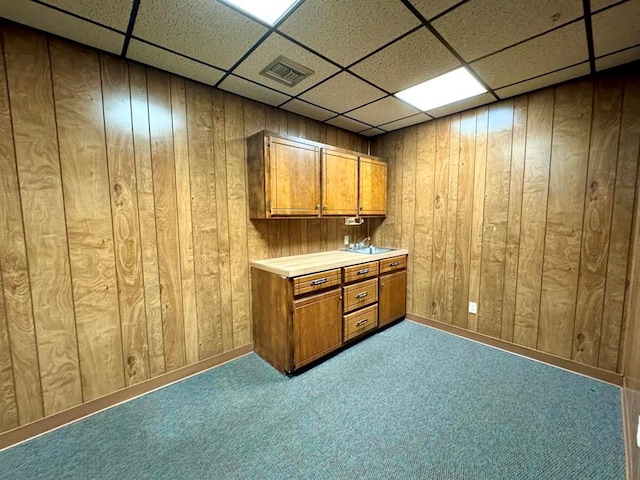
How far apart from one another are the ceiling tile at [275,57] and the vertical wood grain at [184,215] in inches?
20.9

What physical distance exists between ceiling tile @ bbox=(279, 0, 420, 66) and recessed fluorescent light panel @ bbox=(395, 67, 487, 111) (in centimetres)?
75

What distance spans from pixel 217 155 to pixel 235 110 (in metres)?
0.47

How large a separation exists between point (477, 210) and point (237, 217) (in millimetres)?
2456

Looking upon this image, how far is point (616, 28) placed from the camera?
1.58 m

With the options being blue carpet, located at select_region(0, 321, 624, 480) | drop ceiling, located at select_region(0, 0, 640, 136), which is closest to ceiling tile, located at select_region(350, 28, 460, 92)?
drop ceiling, located at select_region(0, 0, 640, 136)

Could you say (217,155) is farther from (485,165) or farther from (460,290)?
(460,290)

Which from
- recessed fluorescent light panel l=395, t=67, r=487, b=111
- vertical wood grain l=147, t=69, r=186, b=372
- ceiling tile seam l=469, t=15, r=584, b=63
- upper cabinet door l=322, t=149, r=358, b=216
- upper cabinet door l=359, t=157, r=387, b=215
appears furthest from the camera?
upper cabinet door l=359, t=157, r=387, b=215

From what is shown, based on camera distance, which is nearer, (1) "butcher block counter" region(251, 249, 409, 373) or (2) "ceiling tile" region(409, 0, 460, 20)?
(2) "ceiling tile" region(409, 0, 460, 20)

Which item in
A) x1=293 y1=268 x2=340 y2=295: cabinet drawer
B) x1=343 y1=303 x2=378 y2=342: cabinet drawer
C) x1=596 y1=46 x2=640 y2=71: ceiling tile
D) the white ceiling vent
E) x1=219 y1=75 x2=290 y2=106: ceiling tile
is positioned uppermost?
x1=219 y1=75 x2=290 y2=106: ceiling tile

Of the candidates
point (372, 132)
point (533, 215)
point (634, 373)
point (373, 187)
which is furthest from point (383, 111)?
point (634, 373)

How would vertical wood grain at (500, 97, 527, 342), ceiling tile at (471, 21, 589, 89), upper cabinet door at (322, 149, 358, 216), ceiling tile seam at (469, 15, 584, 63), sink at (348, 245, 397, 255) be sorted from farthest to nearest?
sink at (348, 245, 397, 255) → upper cabinet door at (322, 149, 358, 216) → vertical wood grain at (500, 97, 527, 342) → ceiling tile at (471, 21, 589, 89) → ceiling tile seam at (469, 15, 584, 63)

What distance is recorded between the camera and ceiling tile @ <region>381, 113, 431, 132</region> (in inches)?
118

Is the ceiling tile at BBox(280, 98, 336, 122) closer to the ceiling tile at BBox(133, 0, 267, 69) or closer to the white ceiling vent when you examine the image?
the white ceiling vent

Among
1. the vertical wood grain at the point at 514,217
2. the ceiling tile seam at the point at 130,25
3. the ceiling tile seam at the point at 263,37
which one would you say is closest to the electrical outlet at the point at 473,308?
the vertical wood grain at the point at 514,217
